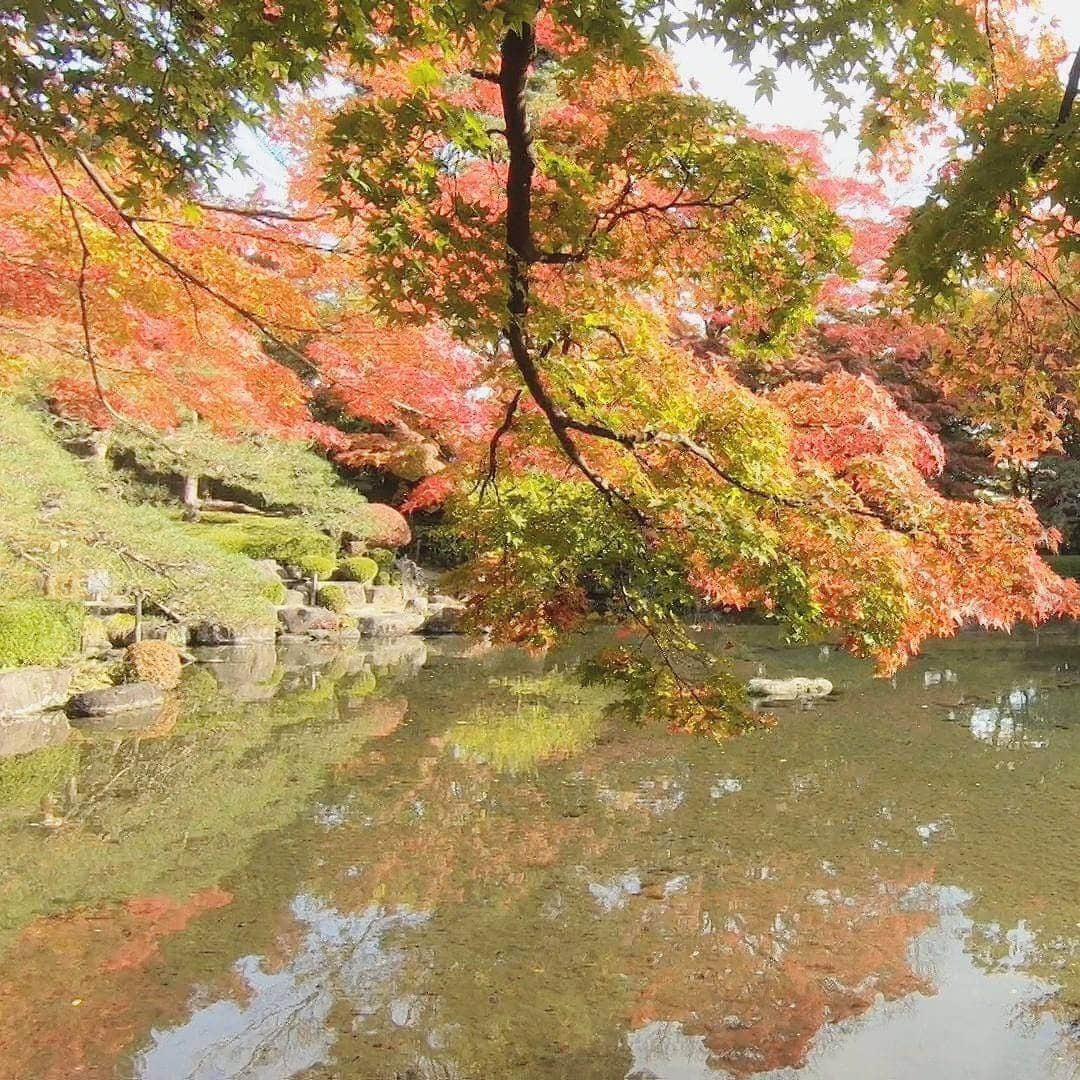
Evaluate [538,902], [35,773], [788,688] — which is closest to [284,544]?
[35,773]

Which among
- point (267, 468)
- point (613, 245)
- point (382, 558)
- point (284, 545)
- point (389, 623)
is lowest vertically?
point (389, 623)

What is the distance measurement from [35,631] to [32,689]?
0.52 metres

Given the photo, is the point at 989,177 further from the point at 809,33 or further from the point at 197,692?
the point at 197,692

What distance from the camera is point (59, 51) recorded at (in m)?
2.42

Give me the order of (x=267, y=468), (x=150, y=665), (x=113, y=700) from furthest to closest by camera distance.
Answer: (x=267, y=468), (x=150, y=665), (x=113, y=700)

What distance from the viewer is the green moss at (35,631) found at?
26.6ft

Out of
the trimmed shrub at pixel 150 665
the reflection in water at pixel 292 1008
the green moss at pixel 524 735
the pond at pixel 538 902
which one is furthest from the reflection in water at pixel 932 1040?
the trimmed shrub at pixel 150 665

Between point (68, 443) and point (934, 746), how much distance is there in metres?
12.1

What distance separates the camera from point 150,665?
29.9ft

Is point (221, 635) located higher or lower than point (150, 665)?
lower

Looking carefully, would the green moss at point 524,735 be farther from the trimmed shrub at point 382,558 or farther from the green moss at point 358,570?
the trimmed shrub at point 382,558

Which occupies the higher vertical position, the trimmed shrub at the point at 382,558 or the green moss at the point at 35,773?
the trimmed shrub at the point at 382,558

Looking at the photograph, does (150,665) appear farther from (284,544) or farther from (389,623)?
(284,544)

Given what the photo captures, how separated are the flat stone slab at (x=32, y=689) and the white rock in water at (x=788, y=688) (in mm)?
6587
